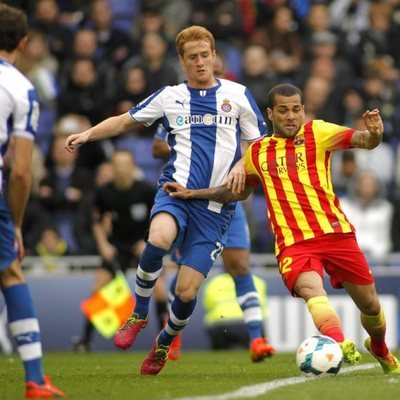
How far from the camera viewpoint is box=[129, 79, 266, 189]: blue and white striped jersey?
9.03 meters

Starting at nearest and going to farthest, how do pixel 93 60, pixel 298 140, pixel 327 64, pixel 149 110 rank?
pixel 298 140, pixel 149 110, pixel 327 64, pixel 93 60

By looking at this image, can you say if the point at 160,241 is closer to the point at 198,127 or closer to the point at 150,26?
the point at 198,127

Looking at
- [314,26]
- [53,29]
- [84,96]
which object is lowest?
[84,96]

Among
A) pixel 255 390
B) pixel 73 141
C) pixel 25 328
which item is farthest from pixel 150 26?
pixel 25 328

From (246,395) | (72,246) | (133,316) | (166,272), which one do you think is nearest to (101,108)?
(72,246)

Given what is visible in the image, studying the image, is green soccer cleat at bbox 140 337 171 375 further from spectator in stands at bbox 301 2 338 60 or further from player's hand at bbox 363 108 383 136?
spectator in stands at bbox 301 2 338 60

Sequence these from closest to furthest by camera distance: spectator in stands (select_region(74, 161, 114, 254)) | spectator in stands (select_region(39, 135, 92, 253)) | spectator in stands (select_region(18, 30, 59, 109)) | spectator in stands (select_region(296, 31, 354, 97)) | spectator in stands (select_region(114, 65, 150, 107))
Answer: spectator in stands (select_region(74, 161, 114, 254)), spectator in stands (select_region(39, 135, 92, 253)), spectator in stands (select_region(114, 65, 150, 107)), spectator in stands (select_region(18, 30, 59, 109)), spectator in stands (select_region(296, 31, 354, 97))

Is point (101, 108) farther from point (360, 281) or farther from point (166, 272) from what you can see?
point (360, 281)

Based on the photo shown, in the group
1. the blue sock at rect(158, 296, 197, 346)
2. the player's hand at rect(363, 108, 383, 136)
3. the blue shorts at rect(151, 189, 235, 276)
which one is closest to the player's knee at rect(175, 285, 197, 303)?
the blue sock at rect(158, 296, 197, 346)

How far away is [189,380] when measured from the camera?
27.7 feet

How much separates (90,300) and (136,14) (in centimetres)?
752

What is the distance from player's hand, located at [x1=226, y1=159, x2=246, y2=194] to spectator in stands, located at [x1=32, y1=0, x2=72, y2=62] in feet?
33.8

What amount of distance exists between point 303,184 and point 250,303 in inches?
110

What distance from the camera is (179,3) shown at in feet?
64.5
